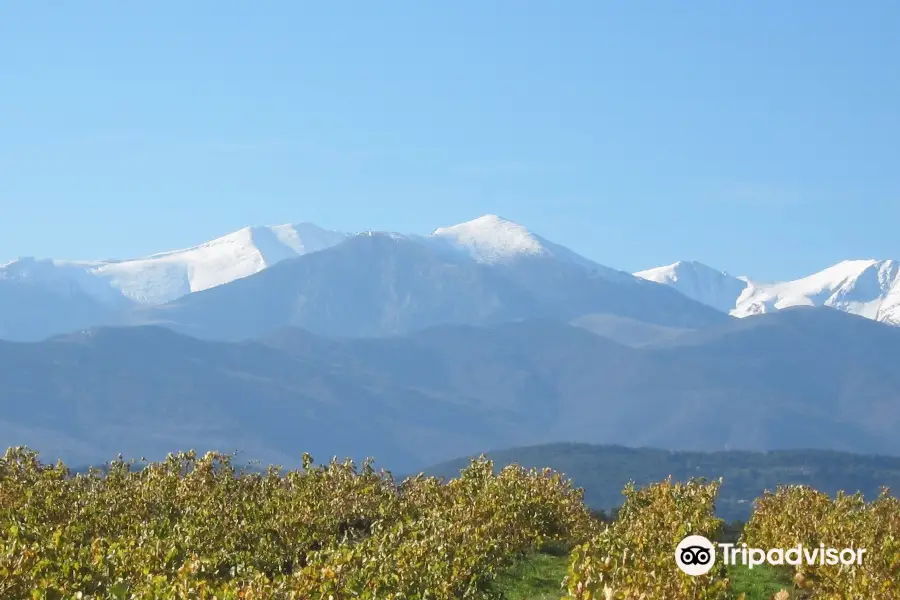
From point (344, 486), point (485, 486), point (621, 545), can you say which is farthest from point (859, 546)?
point (344, 486)

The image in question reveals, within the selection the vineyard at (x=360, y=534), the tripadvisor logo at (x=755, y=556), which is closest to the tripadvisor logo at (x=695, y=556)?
the tripadvisor logo at (x=755, y=556)

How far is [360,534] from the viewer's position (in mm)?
49188

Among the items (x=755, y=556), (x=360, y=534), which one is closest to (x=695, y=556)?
(x=755, y=556)

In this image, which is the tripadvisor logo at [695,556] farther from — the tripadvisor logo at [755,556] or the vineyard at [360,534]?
the vineyard at [360,534]

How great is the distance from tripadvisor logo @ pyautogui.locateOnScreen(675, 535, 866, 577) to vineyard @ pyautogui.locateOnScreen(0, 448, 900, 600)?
0.36m

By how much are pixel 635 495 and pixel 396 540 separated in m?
28.9

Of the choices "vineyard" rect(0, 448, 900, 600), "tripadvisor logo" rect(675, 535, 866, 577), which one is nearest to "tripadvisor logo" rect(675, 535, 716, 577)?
"tripadvisor logo" rect(675, 535, 866, 577)

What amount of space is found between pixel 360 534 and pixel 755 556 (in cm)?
1544

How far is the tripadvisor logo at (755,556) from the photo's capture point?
26.5 m

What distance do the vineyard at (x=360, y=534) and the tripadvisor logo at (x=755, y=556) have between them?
1.19 feet

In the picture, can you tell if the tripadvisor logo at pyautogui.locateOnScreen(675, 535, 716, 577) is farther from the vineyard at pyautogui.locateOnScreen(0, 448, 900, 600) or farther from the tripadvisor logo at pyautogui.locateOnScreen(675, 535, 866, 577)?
the vineyard at pyautogui.locateOnScreen(0, 448, 900, 600)

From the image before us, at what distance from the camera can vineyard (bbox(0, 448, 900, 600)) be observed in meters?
24.7

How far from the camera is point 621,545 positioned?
31.6 meters

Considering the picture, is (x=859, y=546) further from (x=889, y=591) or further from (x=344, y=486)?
(x=344, y=486)
